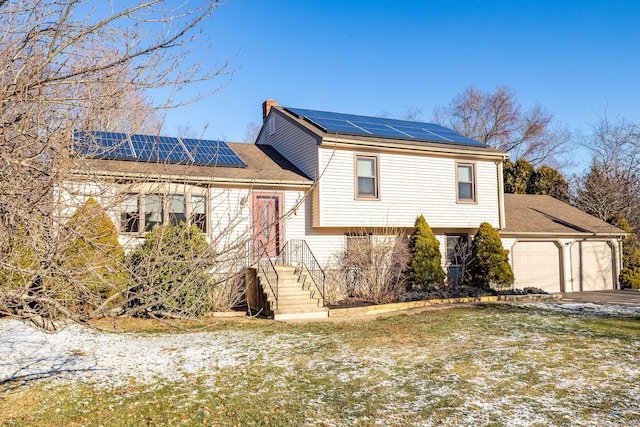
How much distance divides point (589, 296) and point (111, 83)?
19.7 metres

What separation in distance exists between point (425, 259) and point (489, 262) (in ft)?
8.15

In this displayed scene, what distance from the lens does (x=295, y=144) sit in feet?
62.3

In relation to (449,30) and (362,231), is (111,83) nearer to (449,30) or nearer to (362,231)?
(362,231)

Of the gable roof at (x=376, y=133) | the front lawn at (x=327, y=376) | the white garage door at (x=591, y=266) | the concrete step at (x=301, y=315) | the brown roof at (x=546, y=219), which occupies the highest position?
the gable roof at (x=376, y=133)

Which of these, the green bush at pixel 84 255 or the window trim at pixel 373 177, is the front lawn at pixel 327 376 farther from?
the window trim at pixel 373 177

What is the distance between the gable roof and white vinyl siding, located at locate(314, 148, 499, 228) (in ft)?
1.46

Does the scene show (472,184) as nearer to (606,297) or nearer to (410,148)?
(410,148)

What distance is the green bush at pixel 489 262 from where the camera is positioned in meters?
18.4

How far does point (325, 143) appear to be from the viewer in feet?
55.4

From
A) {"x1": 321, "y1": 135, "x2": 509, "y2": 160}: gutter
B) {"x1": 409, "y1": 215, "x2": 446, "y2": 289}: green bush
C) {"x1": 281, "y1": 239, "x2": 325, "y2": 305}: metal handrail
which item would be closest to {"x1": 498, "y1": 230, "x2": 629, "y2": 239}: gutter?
{"x1": 321, "y1": 135, "x2": 509, "y2": 160}: gutter

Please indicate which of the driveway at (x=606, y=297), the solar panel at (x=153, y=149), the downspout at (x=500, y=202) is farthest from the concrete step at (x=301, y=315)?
the downspout at (x=500, y=202)

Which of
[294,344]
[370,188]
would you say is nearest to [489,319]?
[294,344]

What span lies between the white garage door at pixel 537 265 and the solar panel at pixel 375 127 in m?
4.64

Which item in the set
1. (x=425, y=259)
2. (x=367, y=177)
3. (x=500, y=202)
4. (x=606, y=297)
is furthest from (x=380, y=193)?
(x=606, y=297)
